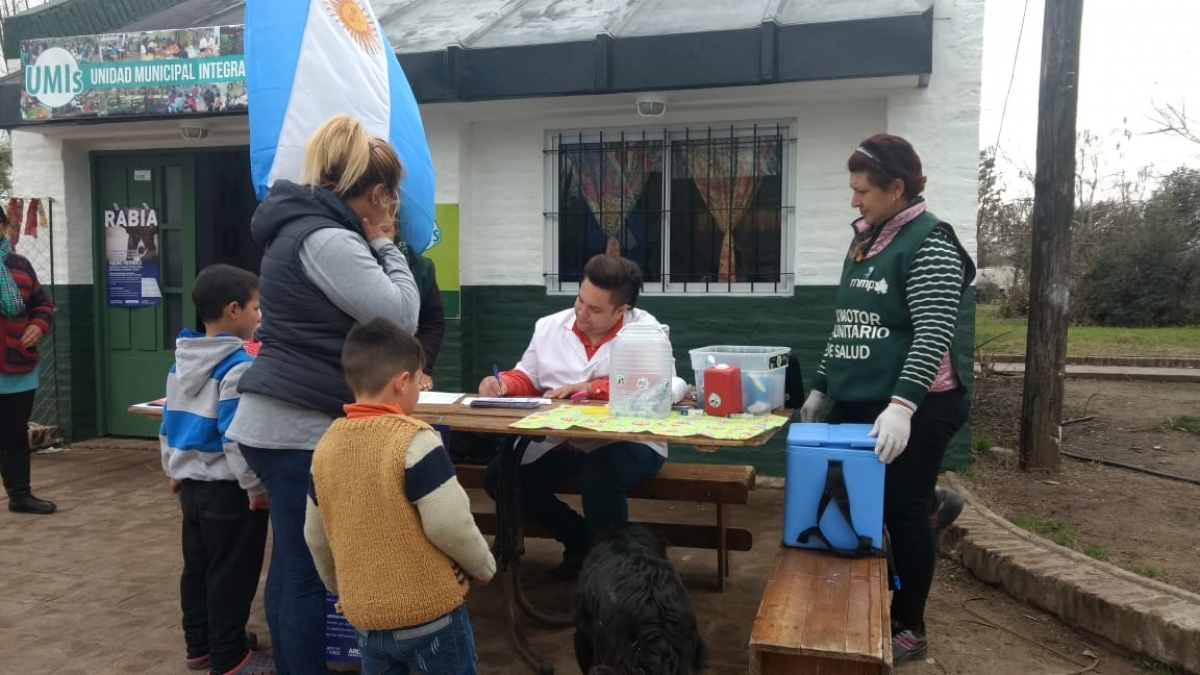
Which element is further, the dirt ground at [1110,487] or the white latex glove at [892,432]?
the dirt ground at [1110,487]

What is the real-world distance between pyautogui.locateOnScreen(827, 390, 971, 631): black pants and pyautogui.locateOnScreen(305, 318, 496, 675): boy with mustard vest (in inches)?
61.2

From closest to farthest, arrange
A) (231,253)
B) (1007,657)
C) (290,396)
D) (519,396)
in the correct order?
(290,396)
(1007,657)
(519,396)
(231,253)

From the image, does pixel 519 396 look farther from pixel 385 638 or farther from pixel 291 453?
pixel 385 638

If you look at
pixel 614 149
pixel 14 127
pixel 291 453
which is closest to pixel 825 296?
pixel 614 149

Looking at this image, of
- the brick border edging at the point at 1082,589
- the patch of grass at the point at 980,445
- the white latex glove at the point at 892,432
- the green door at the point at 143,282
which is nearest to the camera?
the white latex glove at the point at 892,432

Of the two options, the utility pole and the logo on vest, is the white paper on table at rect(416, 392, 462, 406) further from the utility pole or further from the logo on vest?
the utility pole

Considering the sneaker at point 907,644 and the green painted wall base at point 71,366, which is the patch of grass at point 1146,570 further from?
the green painted wall base at point 71,366

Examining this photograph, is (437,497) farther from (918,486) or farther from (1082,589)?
(1082,589)

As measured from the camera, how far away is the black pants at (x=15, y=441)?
5.18m

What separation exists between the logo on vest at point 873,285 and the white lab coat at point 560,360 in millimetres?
876

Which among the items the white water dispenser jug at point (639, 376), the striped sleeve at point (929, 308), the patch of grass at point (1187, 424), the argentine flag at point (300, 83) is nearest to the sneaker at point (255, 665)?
the white water dispenser jug at point (639, 376)

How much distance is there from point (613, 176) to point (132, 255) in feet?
13.3

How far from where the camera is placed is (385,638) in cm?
224

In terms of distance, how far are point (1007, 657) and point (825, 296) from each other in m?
2.82
